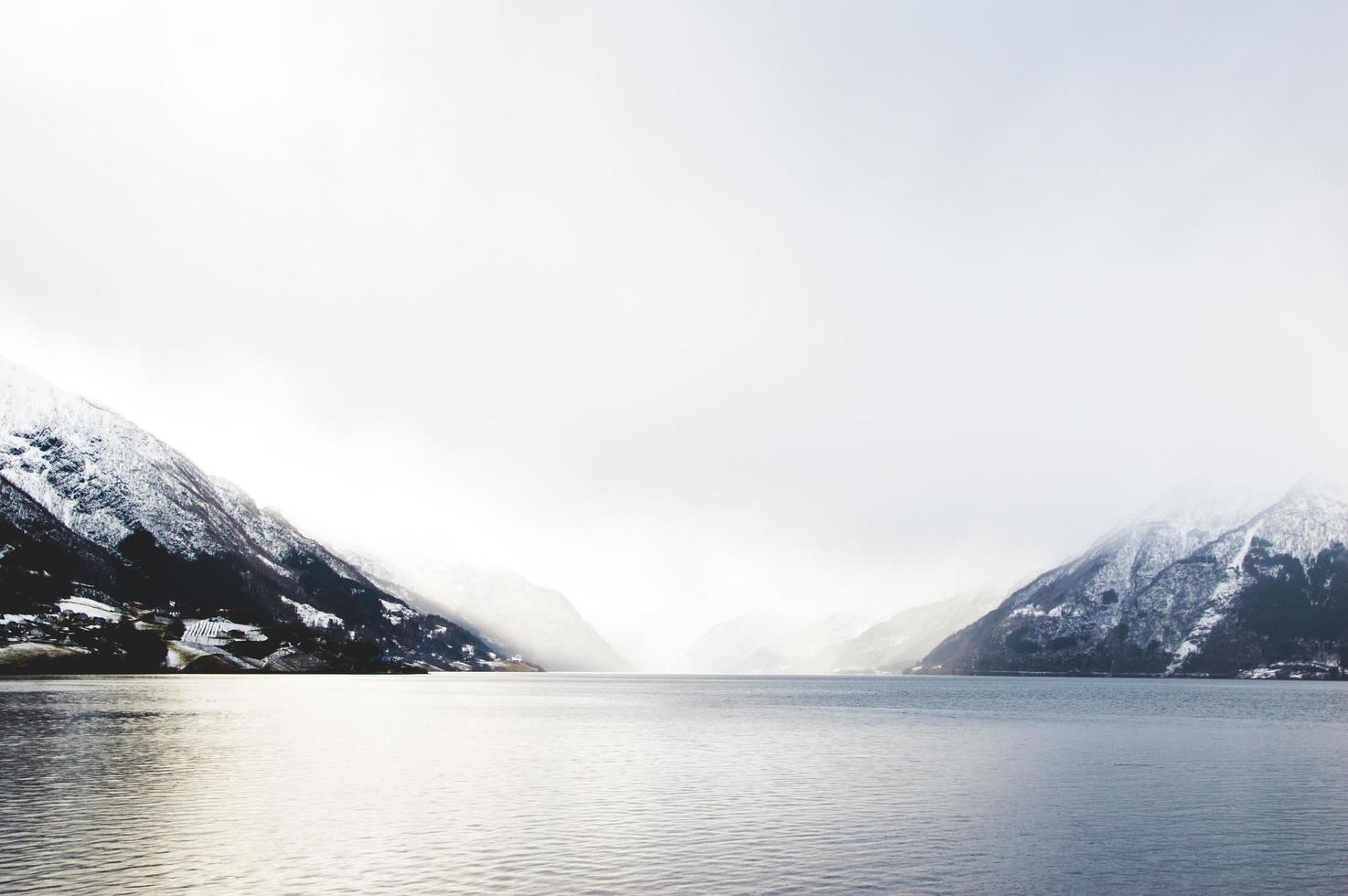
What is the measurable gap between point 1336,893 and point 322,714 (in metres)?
141

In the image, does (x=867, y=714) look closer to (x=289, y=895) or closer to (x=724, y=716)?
(x=724, y=716)

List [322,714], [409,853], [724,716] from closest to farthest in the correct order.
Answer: [409,853], [322,714], [724,716]

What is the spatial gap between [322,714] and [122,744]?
61.5 metres

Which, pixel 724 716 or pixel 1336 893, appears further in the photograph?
pixel 724 716

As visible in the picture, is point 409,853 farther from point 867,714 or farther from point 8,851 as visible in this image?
point 867,714

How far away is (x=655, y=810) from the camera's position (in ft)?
188

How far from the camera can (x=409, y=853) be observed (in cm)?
4434

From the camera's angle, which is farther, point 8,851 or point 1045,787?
point 1045,787

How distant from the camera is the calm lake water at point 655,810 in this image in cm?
3997

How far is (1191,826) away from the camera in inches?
2082

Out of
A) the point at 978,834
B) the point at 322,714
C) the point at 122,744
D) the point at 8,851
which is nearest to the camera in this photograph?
the point at 8,851

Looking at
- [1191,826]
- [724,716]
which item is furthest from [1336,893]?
[724,716]

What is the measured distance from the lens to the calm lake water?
3997 centimetres

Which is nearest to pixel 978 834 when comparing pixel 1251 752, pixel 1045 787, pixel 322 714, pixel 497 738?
pixel 1045 787
